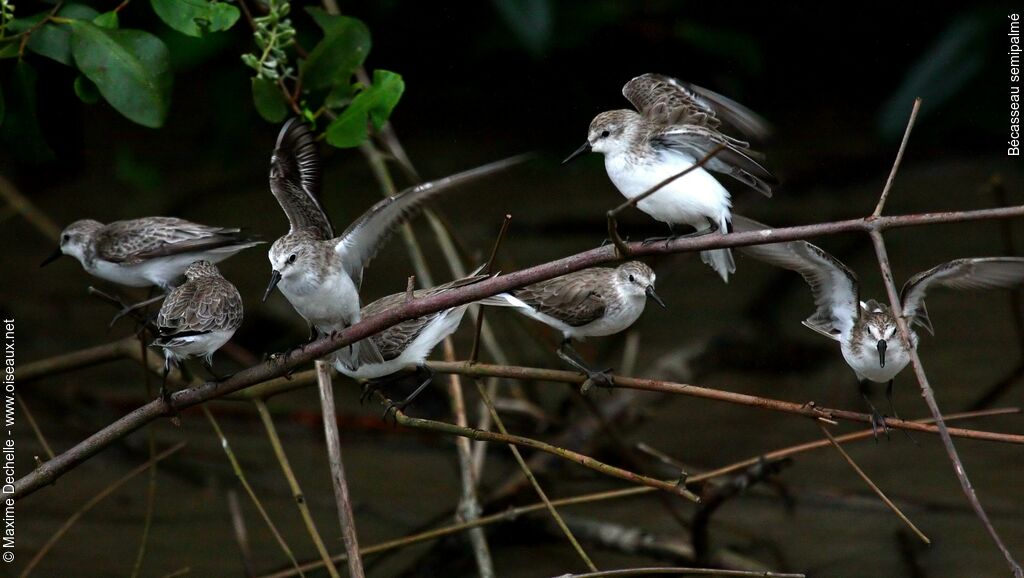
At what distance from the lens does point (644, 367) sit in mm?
5902

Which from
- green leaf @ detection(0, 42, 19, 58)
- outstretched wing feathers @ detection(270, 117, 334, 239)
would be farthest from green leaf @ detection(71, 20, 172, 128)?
outstretched wing feathers @ detection(270, 117, 334, 239)

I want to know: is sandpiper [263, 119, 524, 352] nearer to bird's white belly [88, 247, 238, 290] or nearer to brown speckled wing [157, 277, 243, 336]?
brown speckled wing [157, 277, 243, 336]

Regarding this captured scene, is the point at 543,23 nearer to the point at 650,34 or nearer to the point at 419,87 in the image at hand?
the point at 650,34

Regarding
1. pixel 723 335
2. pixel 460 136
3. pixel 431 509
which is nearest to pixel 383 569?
pixel 431 509

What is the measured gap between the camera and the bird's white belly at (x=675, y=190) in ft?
9.75

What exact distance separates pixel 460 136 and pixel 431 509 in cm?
408

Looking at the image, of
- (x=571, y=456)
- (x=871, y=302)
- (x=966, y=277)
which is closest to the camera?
(x=571, y=456)

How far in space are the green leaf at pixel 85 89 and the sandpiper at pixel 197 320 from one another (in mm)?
537

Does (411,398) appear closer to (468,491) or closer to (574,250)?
(468,491)

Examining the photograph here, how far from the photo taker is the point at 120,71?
9.30ft

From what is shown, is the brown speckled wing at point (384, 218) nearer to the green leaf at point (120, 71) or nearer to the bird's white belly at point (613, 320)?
the green leaf at point (120, 71)

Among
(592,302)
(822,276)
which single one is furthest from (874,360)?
(592,302)

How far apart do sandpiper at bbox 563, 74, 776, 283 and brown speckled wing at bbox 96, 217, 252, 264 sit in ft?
3.60

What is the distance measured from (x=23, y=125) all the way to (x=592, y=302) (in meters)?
1.80
